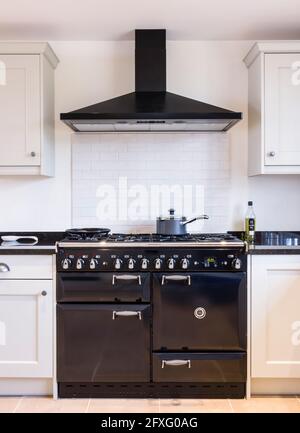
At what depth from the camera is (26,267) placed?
8.64ft

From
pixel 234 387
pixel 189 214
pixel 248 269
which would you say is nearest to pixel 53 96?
pixel 189 214

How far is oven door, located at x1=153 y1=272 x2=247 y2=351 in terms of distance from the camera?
2611 millimetres

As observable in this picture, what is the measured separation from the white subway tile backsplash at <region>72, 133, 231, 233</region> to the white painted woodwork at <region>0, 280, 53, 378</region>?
2.51ft

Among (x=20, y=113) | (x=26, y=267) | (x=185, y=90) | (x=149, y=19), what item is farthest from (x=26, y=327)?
(x=149, y=19)

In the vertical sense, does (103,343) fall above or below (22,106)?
below

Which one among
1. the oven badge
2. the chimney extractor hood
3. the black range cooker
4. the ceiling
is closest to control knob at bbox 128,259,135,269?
the black range cooker

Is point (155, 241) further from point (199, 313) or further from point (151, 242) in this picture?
point (199, 313)

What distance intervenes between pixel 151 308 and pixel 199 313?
27 cm

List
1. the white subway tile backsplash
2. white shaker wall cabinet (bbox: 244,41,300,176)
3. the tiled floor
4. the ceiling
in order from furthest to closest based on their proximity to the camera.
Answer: the white subway tile backsplash → white shaker wall cabinet (bbox: 244,41,300,176) → the ceiling → the tiled floor

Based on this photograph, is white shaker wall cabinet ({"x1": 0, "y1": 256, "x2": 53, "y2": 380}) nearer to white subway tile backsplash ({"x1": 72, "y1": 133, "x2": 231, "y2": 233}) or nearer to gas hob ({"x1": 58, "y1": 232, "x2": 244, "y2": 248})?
gas hob ({"x1": 58, "y1": 232, "x2": 244, "y2": 248})

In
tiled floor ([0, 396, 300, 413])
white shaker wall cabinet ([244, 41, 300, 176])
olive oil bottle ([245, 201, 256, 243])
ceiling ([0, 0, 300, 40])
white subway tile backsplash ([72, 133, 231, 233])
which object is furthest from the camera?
white subway tile backsplash ([72, 133, 231, 233])

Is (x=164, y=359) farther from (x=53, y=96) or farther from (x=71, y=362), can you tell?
(x=53, y=96)

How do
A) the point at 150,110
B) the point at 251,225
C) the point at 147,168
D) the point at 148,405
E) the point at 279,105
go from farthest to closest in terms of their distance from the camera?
the point at 147,168 < the point at 251,225 < the point at 279,105 < the point at 150,110 < the point at 148,405

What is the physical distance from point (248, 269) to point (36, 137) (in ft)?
5.06
